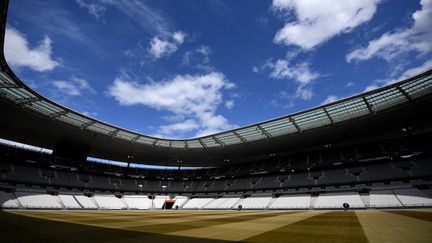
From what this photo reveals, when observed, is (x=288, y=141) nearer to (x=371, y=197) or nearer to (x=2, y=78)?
(x=371, y=197)

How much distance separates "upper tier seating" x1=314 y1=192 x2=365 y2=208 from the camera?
130 feet

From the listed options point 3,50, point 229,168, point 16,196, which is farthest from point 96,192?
point 3,50

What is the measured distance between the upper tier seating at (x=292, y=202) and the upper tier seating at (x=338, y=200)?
210 cm

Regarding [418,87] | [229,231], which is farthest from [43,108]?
[418,87]

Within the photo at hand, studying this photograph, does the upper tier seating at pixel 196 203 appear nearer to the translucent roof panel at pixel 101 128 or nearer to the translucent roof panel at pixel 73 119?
the translucent roof panel at pixel 101 128

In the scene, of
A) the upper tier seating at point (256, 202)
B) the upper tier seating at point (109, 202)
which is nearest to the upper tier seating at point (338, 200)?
the upper tier seating at point (256, 202)

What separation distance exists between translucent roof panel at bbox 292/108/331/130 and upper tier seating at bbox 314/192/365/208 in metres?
Answer: 13.9

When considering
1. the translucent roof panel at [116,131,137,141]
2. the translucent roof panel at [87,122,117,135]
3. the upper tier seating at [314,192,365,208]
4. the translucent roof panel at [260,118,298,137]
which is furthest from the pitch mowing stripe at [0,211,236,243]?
the upper tier seating at [314,192,365,208]

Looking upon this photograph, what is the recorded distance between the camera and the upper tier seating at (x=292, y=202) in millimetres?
44628

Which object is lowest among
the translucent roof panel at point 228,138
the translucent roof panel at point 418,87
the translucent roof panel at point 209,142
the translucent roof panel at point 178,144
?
the translucent roof panel at point 418,87

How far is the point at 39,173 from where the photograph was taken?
51.2 meters

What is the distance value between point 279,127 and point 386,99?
50.9 ft

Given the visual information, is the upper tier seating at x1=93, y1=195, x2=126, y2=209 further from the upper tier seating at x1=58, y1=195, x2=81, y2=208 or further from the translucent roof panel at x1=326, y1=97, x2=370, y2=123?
the translucent roof panel at x1=326, y1=97, x2=370, y2=123

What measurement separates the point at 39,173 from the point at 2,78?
32269 mm
